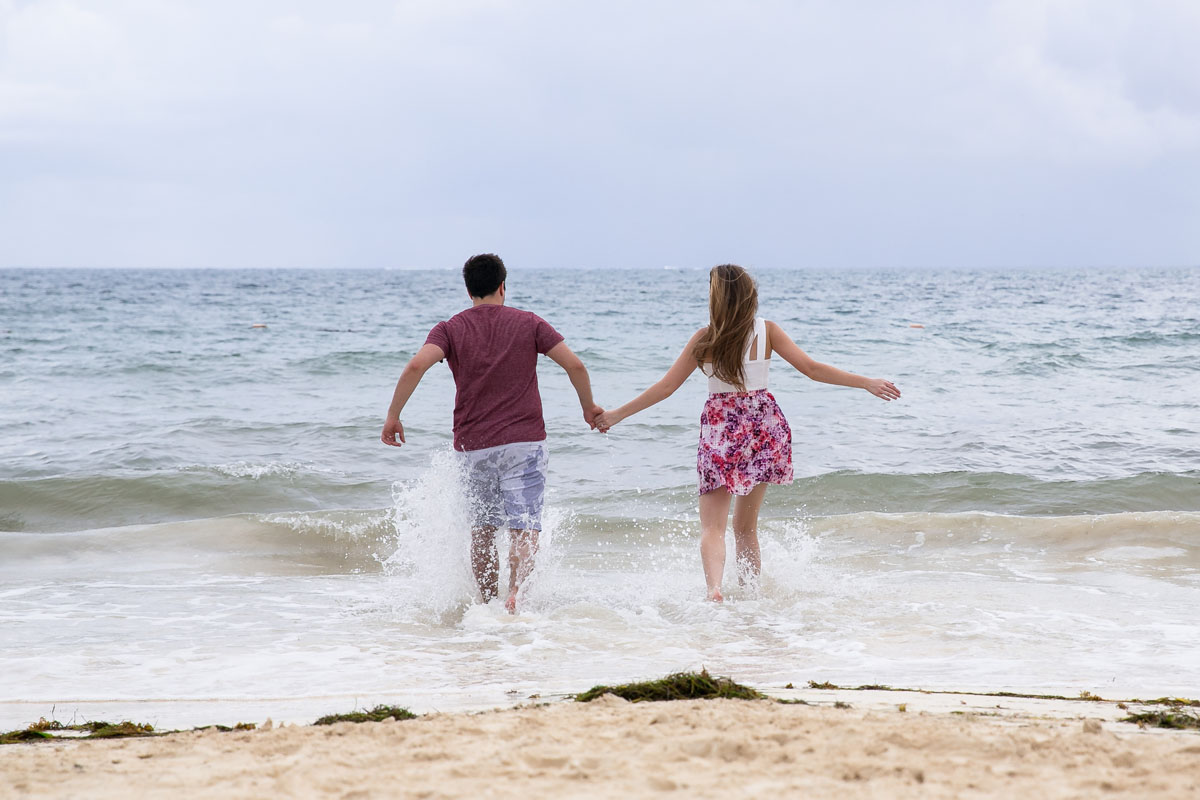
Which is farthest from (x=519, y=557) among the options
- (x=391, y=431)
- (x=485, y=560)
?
(x=391, y=431)

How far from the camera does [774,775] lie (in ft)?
8.68

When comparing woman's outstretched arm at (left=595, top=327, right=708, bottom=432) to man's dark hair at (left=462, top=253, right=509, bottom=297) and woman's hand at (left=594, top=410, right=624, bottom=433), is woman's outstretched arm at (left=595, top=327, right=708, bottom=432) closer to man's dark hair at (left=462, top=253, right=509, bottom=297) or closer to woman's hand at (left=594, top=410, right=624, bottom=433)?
woman's hand at (left=594, top=410, right=624, bottom=433)

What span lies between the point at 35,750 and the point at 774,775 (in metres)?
2.41

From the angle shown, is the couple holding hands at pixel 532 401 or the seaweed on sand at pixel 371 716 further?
the couple holding hands at pixel 532 401

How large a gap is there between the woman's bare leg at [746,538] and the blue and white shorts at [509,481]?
1.25m

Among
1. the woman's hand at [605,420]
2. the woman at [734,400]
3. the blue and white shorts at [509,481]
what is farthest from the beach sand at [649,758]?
the woman's hand at [605,420]

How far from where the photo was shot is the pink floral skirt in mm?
5703

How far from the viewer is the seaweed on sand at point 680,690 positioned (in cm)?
361

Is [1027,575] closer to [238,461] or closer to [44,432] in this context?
[238,461]

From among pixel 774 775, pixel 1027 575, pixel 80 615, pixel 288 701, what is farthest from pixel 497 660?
pixel 1027 575

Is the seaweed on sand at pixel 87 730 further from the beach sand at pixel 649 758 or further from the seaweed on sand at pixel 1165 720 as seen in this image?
the seaweed on sand at pixel 1165 720

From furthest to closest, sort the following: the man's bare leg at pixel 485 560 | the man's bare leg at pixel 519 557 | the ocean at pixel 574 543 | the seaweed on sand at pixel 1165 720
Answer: the man's bare leg at pixel 485 560
the man's bare leg at pixel 519 557
the ocean at pixel 574 543
the seaweed on sand at pixel 1165 720

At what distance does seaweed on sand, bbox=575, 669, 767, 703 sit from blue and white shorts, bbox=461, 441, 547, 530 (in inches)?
75.4

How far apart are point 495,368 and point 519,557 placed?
43.1 inches
